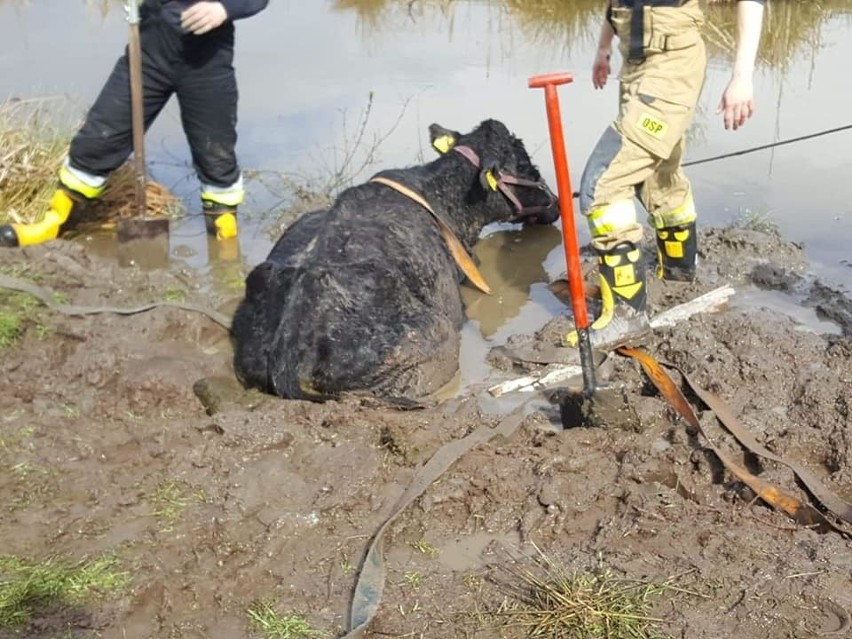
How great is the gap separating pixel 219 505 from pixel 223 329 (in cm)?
202

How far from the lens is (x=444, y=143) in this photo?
6.95m

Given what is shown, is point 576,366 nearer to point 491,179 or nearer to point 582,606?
point 491,179

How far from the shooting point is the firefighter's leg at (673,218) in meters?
5.88

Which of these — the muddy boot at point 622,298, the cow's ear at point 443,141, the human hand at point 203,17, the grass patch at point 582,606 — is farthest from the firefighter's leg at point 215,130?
the grass patch at point 582,606

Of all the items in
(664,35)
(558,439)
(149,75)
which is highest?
(664,35)

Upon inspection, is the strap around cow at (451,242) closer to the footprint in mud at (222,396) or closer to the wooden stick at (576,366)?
the wooden stick at (576,366)

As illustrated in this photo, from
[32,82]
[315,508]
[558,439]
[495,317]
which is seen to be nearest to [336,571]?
[315,508]

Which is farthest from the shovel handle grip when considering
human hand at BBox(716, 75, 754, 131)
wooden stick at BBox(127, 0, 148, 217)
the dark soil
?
wooden stick at BBox(127, 0, 148, 217)

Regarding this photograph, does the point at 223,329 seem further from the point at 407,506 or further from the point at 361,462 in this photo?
the point at 407,506

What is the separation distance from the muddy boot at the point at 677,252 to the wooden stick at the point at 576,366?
361mm

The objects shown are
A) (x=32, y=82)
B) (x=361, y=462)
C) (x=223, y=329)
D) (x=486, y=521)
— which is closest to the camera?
(x=486, y=521)

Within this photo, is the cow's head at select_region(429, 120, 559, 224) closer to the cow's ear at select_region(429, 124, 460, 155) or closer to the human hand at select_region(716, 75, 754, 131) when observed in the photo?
the cow's ear at select_region(429, 124, 460, 155)

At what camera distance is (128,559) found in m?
3.37

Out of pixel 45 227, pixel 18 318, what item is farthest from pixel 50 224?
pixel 18 318
